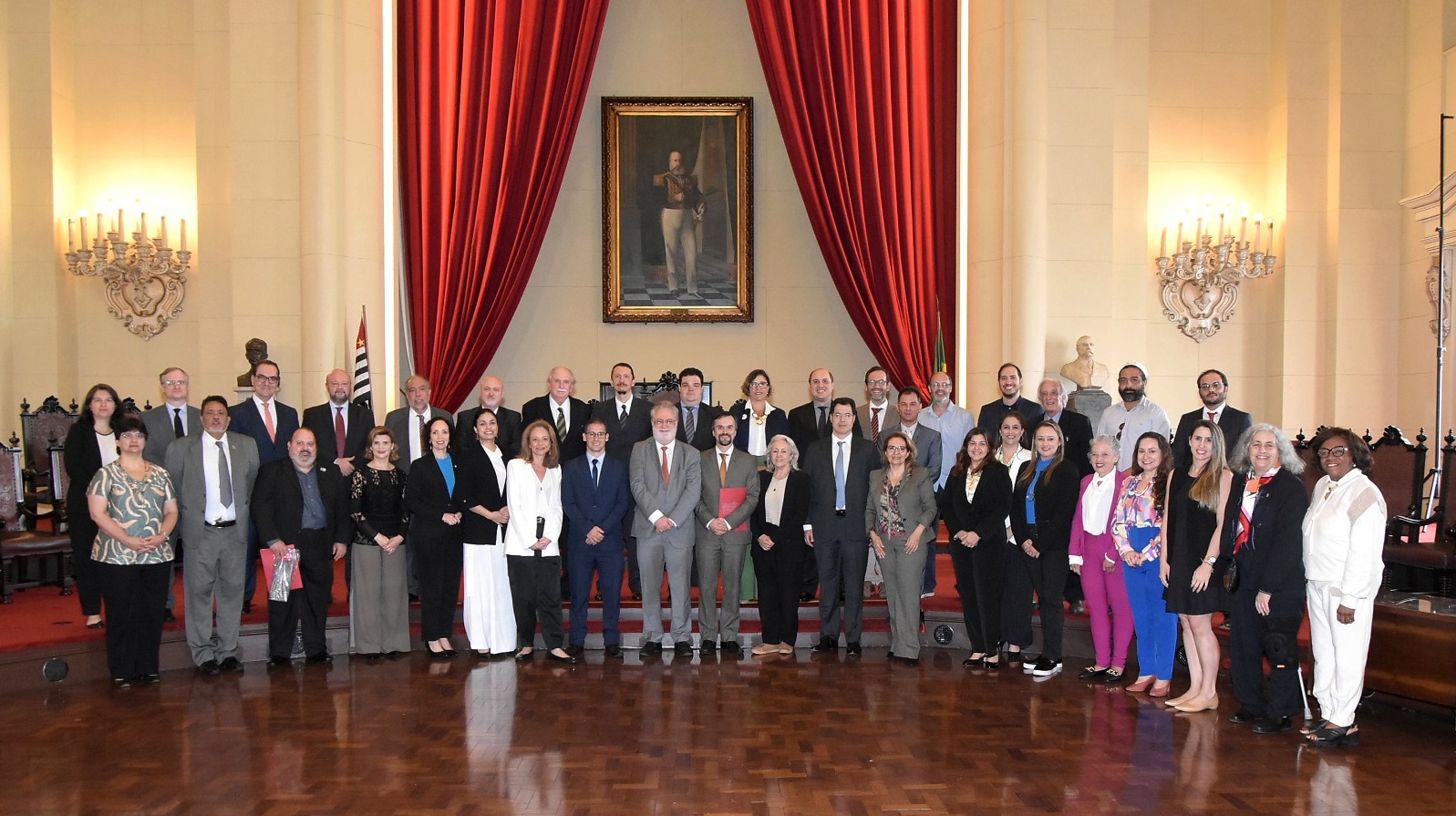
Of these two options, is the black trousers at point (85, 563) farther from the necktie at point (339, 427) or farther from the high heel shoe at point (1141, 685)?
the high heel shoe at point (1141, 685)

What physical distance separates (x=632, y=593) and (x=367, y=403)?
254cm

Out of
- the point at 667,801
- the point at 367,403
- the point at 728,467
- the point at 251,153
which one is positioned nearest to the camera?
the point at 667,801

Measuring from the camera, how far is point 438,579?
6.99m

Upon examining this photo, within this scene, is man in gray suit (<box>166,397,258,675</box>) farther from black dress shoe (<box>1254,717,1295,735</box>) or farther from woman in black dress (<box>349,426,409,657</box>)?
black dress shoe (<box>1254,717,1295,735</box>)

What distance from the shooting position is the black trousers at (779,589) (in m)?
7.07

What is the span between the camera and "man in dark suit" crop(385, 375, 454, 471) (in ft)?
24.5

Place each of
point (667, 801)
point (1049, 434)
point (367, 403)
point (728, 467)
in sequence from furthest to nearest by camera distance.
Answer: point (367, 403) < point (728, 467) < point (1049, 434) < point (667, 801)

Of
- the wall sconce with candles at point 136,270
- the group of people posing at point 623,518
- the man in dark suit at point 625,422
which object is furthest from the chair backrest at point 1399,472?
the wall sconce with candles at point 136,270

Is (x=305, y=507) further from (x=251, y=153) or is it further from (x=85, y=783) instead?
(x=251, y=153)

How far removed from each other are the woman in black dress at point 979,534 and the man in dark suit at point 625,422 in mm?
2091

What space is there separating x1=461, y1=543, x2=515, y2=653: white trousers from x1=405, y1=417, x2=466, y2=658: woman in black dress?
0.38 ft

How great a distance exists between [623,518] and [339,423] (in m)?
2.02

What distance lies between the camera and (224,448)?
6.66 meters

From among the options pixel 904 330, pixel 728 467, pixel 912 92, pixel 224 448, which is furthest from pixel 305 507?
pixel 912 92
